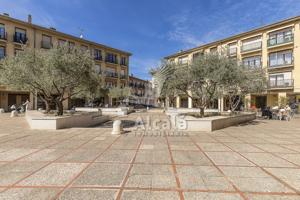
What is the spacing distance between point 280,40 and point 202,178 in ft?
102

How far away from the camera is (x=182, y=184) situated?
397 cm

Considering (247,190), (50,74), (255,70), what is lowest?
(247,190)

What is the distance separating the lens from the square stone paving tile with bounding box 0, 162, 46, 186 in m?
4.09

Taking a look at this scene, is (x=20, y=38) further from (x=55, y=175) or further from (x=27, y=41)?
(x=55, y=175)

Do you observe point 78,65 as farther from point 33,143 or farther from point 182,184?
point 182,184

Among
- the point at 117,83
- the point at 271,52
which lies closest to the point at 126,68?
the point at 117,83

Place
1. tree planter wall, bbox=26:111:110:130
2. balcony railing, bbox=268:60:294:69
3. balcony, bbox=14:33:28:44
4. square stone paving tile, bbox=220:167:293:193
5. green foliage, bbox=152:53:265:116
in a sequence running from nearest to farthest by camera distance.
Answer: square stone paving tile, bbox=220:167:293:193
tree planter wall, bbox=26:111:110:130
green foliage, bbox=152:53:265:116
balcony railing, bbox=268:60:294:69
balcony, bbox=14:33:28:44

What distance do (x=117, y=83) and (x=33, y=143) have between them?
35028 millimetres

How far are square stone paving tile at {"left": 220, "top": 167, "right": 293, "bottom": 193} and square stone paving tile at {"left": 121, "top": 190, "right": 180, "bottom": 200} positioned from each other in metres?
1.47

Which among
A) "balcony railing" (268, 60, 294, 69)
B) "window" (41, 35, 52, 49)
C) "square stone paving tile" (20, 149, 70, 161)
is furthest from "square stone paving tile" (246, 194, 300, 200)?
"window" (41, 35, 52, 49)

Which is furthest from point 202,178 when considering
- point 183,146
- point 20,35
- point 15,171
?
point 20,35

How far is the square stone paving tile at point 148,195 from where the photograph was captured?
11.2 feet

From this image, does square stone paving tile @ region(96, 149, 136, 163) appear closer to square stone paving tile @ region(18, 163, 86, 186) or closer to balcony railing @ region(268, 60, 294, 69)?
square stone paving tile @ region(18, 163, 86, 186)

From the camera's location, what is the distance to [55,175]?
4.37 m
